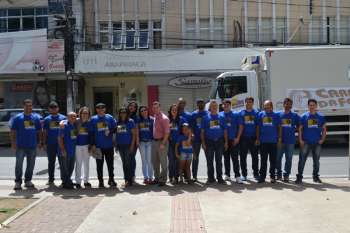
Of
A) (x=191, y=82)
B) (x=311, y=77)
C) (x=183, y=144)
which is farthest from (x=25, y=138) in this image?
(x=191, y=82)

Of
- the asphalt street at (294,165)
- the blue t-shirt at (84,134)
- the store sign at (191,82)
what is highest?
the store sign at (191,82)

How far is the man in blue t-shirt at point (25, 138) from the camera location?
10.4 m

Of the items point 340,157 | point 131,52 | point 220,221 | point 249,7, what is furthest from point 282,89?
point 249,7

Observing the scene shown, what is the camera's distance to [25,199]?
9.05 meters

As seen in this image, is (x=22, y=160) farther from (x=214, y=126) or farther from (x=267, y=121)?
(x=267, y=121)

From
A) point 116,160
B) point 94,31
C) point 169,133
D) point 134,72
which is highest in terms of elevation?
point 94,31

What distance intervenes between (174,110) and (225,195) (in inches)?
86.4

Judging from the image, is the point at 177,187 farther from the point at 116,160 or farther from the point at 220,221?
the point at 116,160

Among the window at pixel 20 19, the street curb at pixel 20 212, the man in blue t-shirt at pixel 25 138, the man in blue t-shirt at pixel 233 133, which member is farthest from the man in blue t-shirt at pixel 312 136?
the window at pixel 20 19

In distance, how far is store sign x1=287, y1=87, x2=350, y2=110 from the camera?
1716cm

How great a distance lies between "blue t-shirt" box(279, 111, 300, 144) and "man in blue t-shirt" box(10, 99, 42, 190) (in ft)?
17.2

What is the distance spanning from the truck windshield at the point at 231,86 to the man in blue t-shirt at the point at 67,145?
352 inches

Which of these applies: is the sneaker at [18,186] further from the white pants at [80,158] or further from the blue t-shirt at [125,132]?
the blue t-shirt at [125,132]

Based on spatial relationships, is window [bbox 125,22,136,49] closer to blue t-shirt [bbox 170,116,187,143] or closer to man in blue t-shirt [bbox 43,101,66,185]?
man in blue t-shirt [bbox 43,101,66,185]
